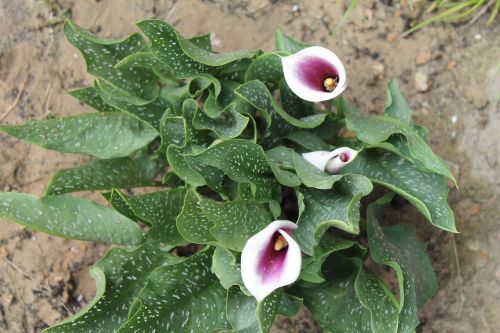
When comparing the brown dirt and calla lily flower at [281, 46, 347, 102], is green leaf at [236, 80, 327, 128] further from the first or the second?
the brown dirt

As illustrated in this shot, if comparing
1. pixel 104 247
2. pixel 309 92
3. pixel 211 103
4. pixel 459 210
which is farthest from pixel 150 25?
pixel 459 210

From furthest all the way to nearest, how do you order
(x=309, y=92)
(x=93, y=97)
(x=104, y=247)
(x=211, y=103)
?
1. (x=104, y=247)
2. (x=93, y=97)
3. (x=211, y=103)
4. (x=309, y=92)

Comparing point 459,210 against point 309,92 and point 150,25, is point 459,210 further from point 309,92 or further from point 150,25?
point 150,25

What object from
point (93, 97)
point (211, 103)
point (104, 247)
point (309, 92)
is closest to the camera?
point (309, 92)

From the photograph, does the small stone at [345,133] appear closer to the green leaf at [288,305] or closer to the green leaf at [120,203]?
the green leaf at [288,305]

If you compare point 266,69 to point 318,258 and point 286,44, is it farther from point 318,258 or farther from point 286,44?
point 318,258

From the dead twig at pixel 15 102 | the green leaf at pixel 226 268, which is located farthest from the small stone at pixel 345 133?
the dead twig at pixel 15 102

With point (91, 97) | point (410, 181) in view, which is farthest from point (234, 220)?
point (91, 97)
